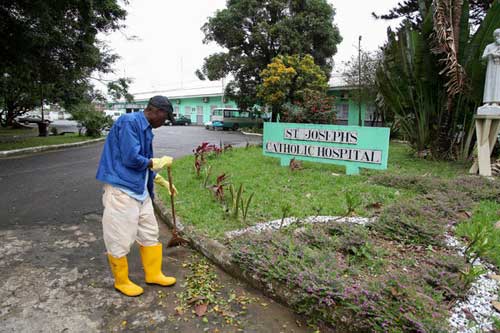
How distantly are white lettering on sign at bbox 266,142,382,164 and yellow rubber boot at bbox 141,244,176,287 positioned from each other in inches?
175

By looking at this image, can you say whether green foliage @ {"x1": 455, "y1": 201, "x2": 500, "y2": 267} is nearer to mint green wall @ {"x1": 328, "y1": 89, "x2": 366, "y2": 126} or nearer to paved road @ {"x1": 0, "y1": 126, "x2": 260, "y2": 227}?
paved road @ {"x1": 0, "y1": 126, "x2": 260, "y2": 227}

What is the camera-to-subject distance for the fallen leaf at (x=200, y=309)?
2.64m

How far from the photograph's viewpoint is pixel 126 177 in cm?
283

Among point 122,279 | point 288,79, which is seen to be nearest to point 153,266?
point 122,279

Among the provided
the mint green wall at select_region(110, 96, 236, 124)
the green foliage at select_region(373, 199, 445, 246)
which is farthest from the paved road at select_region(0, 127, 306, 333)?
the mint green wall at select_region(110, 96, 236, 124)

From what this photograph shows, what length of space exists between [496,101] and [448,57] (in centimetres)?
139

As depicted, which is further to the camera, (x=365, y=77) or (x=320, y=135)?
(x=365, y=77)

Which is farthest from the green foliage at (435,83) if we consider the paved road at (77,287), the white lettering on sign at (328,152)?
the paved road at (77,287)

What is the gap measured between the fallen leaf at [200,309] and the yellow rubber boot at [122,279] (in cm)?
55

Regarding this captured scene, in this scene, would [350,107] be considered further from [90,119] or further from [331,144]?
[331,144]

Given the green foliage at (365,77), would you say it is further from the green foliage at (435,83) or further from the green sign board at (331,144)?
the green sign board at (331,144)

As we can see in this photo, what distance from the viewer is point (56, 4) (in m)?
9.55

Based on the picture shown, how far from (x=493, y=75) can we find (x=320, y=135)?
3524mm

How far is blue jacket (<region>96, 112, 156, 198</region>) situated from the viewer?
276 cm
